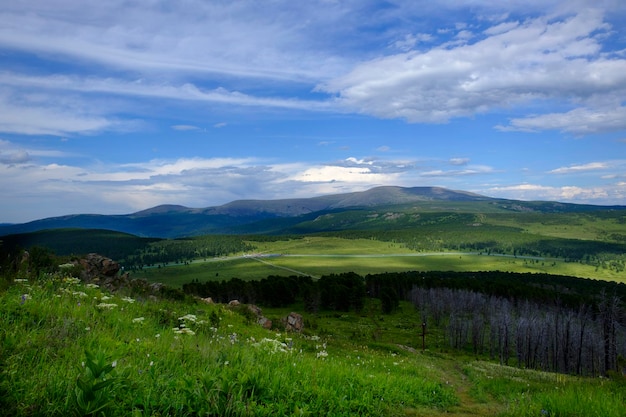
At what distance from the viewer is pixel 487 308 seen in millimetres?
157625

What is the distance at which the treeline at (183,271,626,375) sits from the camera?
358 feet

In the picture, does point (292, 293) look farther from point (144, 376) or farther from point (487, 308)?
point (144, 376)

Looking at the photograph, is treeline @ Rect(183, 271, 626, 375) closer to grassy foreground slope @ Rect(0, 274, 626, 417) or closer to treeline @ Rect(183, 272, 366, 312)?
treeline @ Rect(183, 272, 366, 312)

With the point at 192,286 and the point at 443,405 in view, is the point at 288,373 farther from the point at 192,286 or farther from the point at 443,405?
the point at 192,286

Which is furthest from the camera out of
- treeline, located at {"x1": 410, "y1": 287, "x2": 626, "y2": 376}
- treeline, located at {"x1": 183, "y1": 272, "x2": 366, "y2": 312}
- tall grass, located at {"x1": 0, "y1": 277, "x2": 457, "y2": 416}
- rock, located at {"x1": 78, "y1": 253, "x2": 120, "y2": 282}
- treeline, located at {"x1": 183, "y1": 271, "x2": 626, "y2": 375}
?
treeline, located at {"x1": 183, "y1": 272, "x2": 366, "y2": 312}

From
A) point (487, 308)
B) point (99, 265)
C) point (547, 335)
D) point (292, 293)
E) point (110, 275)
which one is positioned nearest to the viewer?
point (110, 275)

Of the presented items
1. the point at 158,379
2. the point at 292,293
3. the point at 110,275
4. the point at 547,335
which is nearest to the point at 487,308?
the point at 547,335

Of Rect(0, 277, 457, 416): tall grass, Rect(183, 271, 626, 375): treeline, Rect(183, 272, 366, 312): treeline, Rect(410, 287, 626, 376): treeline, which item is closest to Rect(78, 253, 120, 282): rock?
Rect(0, 277, 457, 416): tall grass

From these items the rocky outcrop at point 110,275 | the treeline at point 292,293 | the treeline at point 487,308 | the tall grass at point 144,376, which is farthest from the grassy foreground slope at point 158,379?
the treeline at point 292,293

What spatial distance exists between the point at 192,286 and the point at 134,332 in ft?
521

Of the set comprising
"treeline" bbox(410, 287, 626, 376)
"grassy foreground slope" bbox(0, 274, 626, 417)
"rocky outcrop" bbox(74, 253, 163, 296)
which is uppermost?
"grassy foreground slope" bbox(0, 274, 626, 417)

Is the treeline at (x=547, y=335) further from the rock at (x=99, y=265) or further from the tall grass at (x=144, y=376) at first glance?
the tall grass at (x=144, y=376)

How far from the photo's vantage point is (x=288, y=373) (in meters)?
7.81

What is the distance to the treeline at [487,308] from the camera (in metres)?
109
